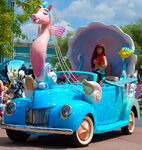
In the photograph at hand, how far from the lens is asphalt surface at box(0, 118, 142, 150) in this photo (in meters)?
7.34

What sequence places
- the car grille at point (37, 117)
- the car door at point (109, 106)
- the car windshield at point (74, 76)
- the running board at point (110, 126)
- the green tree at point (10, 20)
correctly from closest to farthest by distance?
the car grille at point (37, 117), the running board at point (110, 126), the car door at point (109, 106), the car windshield at point (74, 76), the green tree at point (10, 20)

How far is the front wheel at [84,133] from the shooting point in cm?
728

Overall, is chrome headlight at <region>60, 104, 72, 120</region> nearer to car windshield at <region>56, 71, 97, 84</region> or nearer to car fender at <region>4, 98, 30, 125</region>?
car fender at <region>4, 98, 30, 125</region>

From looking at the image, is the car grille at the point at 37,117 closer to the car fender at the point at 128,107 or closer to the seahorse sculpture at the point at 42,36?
the seahorse sculpture at the point at 42,36

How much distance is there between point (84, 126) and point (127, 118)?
7.16ft

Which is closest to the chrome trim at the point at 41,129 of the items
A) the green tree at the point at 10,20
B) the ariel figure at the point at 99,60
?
the ariel figure at the point at 99,60

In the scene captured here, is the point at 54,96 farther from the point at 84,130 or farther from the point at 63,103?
the point at 84,130

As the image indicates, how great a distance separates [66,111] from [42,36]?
1.78 metres

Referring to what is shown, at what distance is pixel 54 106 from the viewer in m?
7.50

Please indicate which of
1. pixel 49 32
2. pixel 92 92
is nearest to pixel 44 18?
pixel 49 32

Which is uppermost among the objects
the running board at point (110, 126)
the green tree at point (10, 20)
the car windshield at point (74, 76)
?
the green tree at point (10, 20)

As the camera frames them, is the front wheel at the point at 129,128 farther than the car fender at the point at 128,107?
Yes

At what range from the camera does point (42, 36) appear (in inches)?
313

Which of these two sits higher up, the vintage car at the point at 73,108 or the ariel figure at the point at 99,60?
the ariel figure at the point at 99,60
